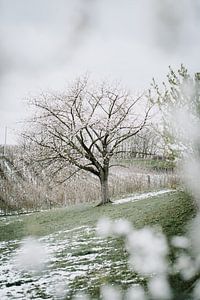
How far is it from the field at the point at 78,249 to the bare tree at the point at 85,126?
2.16 meters

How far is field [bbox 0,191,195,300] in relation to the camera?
5.36 m

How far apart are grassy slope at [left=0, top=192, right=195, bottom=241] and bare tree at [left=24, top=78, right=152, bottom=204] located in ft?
6.28

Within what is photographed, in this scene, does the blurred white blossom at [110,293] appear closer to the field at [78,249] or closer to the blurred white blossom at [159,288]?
the field at [78,249]

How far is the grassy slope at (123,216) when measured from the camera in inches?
317

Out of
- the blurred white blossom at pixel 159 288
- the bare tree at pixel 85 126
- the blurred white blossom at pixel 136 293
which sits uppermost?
the bare tree at pixel 85 126

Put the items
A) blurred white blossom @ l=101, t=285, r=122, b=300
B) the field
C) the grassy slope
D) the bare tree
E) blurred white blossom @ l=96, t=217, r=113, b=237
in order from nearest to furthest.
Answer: blurred white blossom @ l=101, t=285, r=122, b=300 → the field → the grassy slope → blurred white blossom @ l=96, t=217, r=113, b=237 → the bare tree

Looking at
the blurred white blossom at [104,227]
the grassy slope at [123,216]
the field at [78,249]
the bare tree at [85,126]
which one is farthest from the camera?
the bare tree at [85,126]

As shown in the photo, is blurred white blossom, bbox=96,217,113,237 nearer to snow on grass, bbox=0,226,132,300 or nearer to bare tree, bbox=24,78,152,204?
snow on grass, bbox=0,226,132,300

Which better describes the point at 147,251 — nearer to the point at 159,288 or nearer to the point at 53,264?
the point at 53,264

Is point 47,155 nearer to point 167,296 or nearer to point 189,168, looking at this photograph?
point 189,168

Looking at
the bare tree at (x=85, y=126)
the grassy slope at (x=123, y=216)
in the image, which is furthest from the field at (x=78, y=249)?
the bare tree at (x=85, y=126)

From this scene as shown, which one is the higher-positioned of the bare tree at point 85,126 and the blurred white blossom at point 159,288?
the bare tree at point 85,126

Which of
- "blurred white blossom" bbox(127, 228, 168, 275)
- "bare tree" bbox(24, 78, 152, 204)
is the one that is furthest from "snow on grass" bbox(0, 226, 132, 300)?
"bare tree" bbox(24, 78, 152, 204)

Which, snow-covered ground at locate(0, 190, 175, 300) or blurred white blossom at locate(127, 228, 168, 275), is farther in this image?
blurred white blossom at locate(127, 228, 168, 275)
